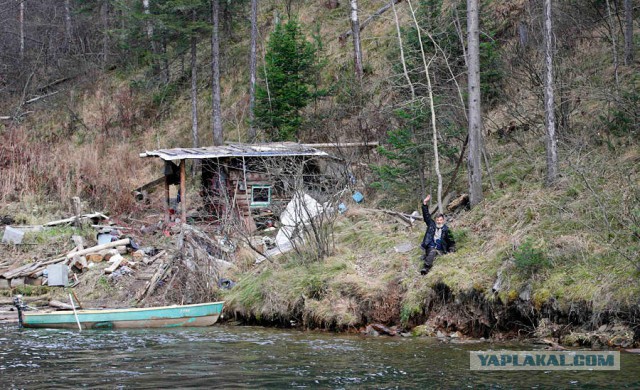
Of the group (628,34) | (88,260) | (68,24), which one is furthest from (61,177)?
(68,24)

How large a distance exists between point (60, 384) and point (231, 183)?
15.7m

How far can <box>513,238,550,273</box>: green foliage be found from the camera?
1348 centimetres

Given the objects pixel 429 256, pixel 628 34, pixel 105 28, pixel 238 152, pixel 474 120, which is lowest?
pixel 429 256

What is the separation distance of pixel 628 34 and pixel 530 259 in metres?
9.96

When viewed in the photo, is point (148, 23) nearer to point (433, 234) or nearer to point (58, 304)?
point (58, 304)

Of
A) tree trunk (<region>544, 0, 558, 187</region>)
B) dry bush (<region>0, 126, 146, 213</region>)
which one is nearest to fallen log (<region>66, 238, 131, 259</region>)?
dry bush (<region>0, 126, 146, 213</region>)

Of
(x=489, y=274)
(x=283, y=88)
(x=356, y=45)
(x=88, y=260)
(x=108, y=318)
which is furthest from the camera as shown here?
(x=356, y=45)

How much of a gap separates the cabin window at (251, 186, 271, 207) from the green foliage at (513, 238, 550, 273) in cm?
1312

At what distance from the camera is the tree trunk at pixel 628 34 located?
19672 mm

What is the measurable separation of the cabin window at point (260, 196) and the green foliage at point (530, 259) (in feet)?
43.1

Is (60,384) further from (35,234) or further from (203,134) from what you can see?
(203,134)

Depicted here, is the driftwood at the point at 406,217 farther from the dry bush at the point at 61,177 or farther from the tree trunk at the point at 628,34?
the dry bush at the point at 61,177

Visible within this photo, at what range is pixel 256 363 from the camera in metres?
11.4

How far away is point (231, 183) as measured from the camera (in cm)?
2528
